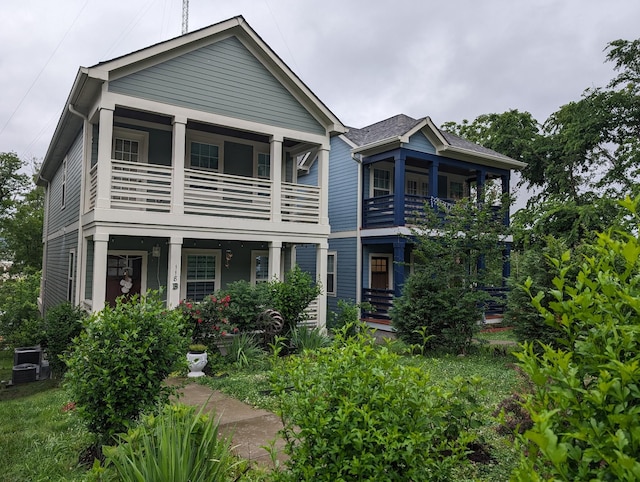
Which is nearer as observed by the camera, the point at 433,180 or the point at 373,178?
the point at 433,180

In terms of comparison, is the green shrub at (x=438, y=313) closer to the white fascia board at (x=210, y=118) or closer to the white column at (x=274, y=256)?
the white column at (x=274, y=256)

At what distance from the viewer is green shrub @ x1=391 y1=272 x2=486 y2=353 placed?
10008 millimetres

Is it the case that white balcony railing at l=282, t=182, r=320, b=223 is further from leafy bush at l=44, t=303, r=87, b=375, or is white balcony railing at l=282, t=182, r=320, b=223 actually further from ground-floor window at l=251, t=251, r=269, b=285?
leafy bush at l=44, t=303, r=87, b=375

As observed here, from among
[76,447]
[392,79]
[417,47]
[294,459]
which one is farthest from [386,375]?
[392,79]

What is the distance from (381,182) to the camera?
1641cm

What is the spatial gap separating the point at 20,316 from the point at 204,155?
709 centimetres

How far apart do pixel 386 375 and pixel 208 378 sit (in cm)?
604

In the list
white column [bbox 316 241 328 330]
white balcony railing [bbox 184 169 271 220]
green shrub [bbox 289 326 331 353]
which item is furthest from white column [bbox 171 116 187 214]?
white column [bbox 316 241 328 330]

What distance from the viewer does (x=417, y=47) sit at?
17.3 metres

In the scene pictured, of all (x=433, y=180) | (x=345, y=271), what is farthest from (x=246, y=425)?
(x=433, y=180)

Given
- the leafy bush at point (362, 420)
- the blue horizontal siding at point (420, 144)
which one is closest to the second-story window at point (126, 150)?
the blue horizontal siding at point (420, 144)

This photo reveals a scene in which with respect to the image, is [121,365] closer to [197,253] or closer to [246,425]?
[246,425]

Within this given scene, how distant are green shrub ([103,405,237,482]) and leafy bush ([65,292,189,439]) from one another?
713 millimetres

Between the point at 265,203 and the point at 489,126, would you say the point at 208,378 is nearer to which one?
the point at 265,203
